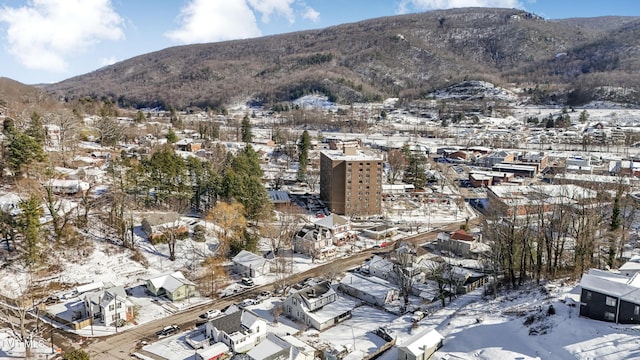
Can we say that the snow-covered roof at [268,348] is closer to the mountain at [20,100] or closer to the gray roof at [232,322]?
the gray roof at [232,322]

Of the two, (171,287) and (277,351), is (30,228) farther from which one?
(277,351)

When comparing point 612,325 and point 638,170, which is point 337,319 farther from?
point 638,170

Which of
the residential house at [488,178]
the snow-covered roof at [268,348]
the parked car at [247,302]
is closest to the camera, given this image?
the snow-covered roof at [268,348]

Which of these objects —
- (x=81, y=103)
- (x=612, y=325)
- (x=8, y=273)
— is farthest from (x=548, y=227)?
(x=81, y=103)

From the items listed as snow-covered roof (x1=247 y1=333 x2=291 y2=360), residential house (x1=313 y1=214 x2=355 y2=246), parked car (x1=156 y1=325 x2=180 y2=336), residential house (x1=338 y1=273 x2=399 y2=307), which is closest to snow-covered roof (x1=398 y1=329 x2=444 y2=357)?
snow-covered roof (x1=247 y1=333 x2=291 y2=360)

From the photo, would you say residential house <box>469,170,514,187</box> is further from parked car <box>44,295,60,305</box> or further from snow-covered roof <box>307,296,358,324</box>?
parked car <box>44,295,60,305</box>

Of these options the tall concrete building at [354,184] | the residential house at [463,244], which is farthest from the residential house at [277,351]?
the tall concrete building at [354,184]
